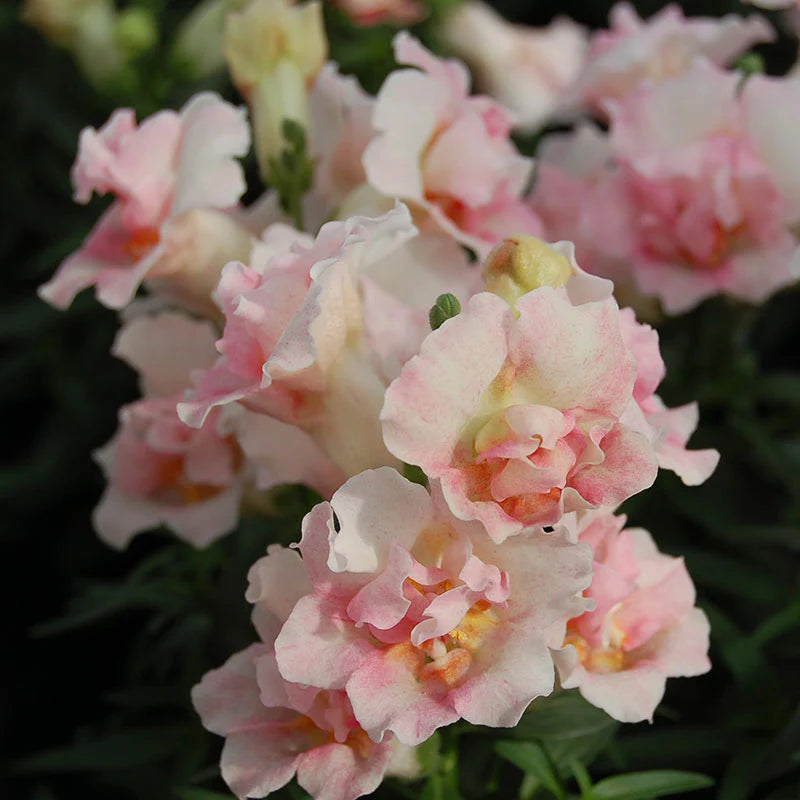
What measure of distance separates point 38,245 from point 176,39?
1.30 feet

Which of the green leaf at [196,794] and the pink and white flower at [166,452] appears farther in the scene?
the pink and white flower at [166,452]

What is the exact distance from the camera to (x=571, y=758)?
29.0 inches

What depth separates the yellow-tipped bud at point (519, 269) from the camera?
628mm

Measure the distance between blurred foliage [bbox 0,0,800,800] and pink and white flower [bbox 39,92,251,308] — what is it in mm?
196

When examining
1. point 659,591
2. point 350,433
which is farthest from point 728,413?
point 350,433

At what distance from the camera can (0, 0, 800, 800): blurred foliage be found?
80cm

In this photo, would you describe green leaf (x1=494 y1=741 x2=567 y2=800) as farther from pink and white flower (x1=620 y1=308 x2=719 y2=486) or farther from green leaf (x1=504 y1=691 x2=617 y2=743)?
pink and white flower (x1=620 y1=308 x2=719 y2=486)

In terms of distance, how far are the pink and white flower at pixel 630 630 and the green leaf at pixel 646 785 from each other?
9cm

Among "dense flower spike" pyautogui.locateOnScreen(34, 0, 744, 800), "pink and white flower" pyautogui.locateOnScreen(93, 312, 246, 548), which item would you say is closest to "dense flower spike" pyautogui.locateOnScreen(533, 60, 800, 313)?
"dense flower spike" pyautogui.locateOnScreen(34, 0, 744, 800)

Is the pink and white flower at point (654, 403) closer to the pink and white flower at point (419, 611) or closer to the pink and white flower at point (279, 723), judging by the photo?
the pink and white flower at point (419, 611)

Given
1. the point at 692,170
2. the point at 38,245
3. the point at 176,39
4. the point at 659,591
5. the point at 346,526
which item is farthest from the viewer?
the point at 38,245

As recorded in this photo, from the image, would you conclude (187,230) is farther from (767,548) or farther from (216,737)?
(767,548)

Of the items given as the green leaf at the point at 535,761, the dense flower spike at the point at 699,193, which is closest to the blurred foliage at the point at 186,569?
the green leaf at the point at 535,761

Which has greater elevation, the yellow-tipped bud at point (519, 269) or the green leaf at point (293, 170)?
the yellow-tipped bud at point (519, 269)
